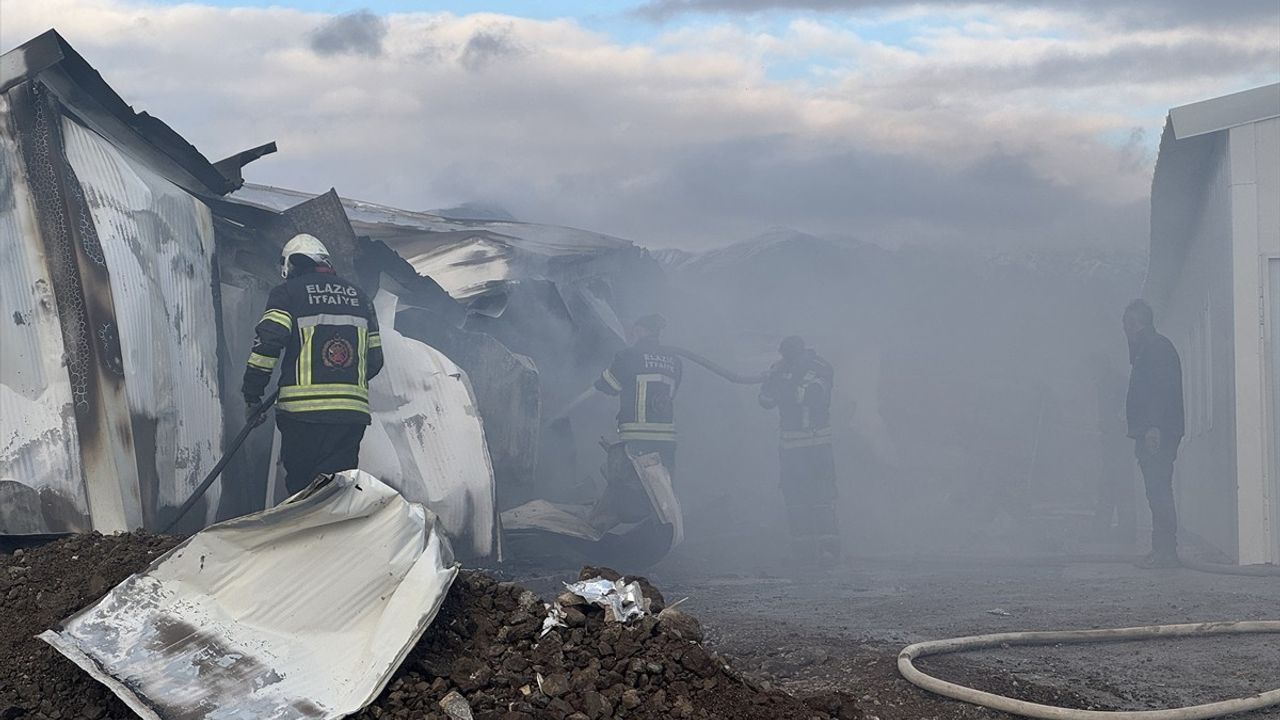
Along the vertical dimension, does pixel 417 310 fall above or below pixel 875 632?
above

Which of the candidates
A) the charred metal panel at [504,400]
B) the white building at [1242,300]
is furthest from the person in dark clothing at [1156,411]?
the charred metal panel at [504,400]

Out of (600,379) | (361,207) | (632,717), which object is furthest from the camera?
(361,207)

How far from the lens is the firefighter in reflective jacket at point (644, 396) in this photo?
9.41 meters

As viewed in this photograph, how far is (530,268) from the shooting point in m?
9.70

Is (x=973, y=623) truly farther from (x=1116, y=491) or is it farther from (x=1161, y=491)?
(x=1116, y=491)

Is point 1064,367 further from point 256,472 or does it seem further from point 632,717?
point 632,717

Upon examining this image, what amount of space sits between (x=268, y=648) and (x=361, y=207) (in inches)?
269

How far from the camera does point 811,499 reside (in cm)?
1002

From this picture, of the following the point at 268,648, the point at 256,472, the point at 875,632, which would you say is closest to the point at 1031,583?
the point at 875,632

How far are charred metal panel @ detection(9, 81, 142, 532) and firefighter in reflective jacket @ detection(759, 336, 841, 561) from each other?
5763 millimetres

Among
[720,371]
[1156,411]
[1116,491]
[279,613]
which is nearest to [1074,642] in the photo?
[279,613]

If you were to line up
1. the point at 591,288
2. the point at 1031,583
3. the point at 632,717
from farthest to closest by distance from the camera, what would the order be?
the point at 591,288 < the point at 1031,583 < the point at 632,717

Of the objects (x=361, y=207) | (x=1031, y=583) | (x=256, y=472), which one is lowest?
(x=1031, y=583)

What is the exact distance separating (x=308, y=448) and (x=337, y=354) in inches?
20.6
